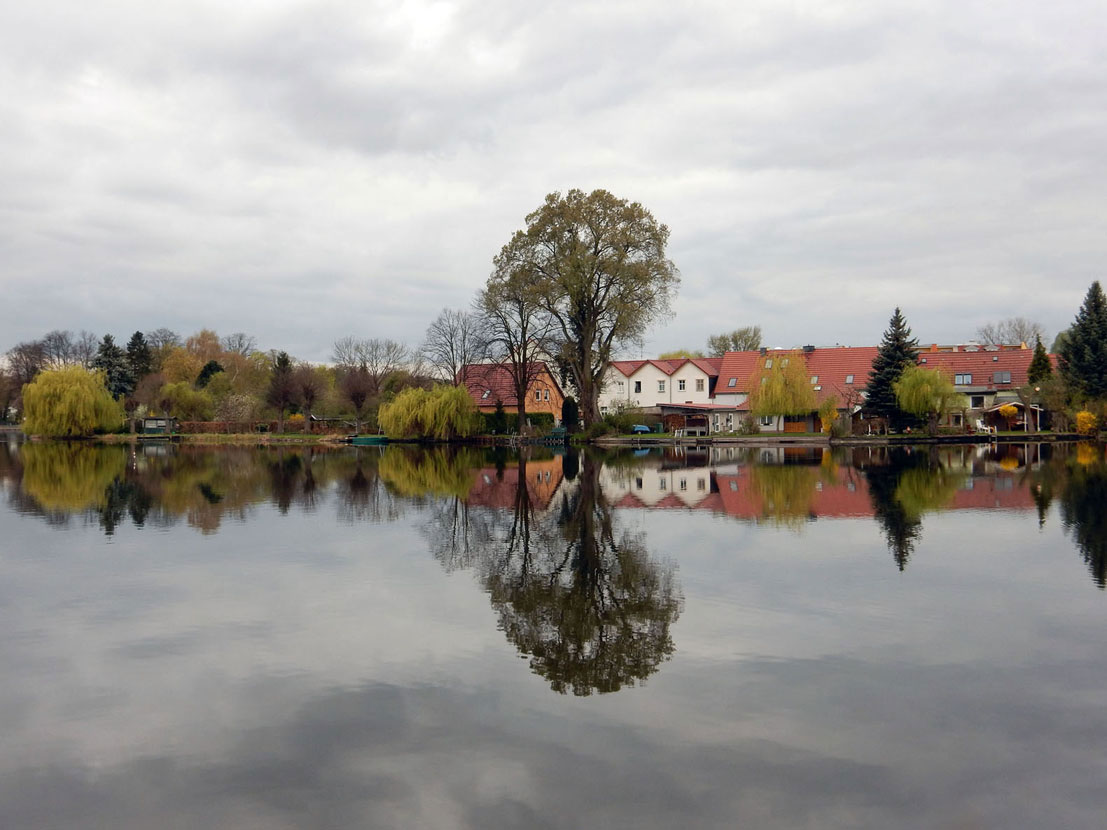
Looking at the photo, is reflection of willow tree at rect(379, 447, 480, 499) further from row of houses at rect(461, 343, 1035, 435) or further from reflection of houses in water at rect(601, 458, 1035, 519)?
row of houses at rect(461, 343, 1035, 435)

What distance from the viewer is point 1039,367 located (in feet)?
192

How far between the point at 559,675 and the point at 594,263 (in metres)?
41.4

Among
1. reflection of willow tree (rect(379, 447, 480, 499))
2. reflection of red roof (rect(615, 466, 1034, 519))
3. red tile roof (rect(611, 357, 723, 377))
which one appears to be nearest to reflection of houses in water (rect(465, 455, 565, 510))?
reflection of willow tree (rect(379, 447, 480, 499))

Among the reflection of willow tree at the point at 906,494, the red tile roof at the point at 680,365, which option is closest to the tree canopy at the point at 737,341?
the red tile roof at the point at 680,365

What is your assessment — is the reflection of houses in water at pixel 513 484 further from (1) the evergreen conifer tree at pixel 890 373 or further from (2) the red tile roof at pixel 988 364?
(2) the red tile roof at pixel 988 364

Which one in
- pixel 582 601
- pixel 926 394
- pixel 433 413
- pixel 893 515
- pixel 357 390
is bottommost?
pixel 582 601

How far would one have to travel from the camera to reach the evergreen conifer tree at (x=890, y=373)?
5428cm

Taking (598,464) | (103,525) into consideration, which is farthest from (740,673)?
(598,464)

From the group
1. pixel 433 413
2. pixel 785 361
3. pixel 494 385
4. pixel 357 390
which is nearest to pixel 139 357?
pixel 357 390

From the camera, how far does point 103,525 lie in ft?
54.8

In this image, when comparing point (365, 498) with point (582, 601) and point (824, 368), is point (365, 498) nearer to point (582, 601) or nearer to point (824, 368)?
point (582, 601)

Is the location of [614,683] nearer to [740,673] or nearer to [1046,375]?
[740,673]

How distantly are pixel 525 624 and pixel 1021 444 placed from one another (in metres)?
47.0

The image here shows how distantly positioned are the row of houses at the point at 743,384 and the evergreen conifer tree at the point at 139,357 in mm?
33476
